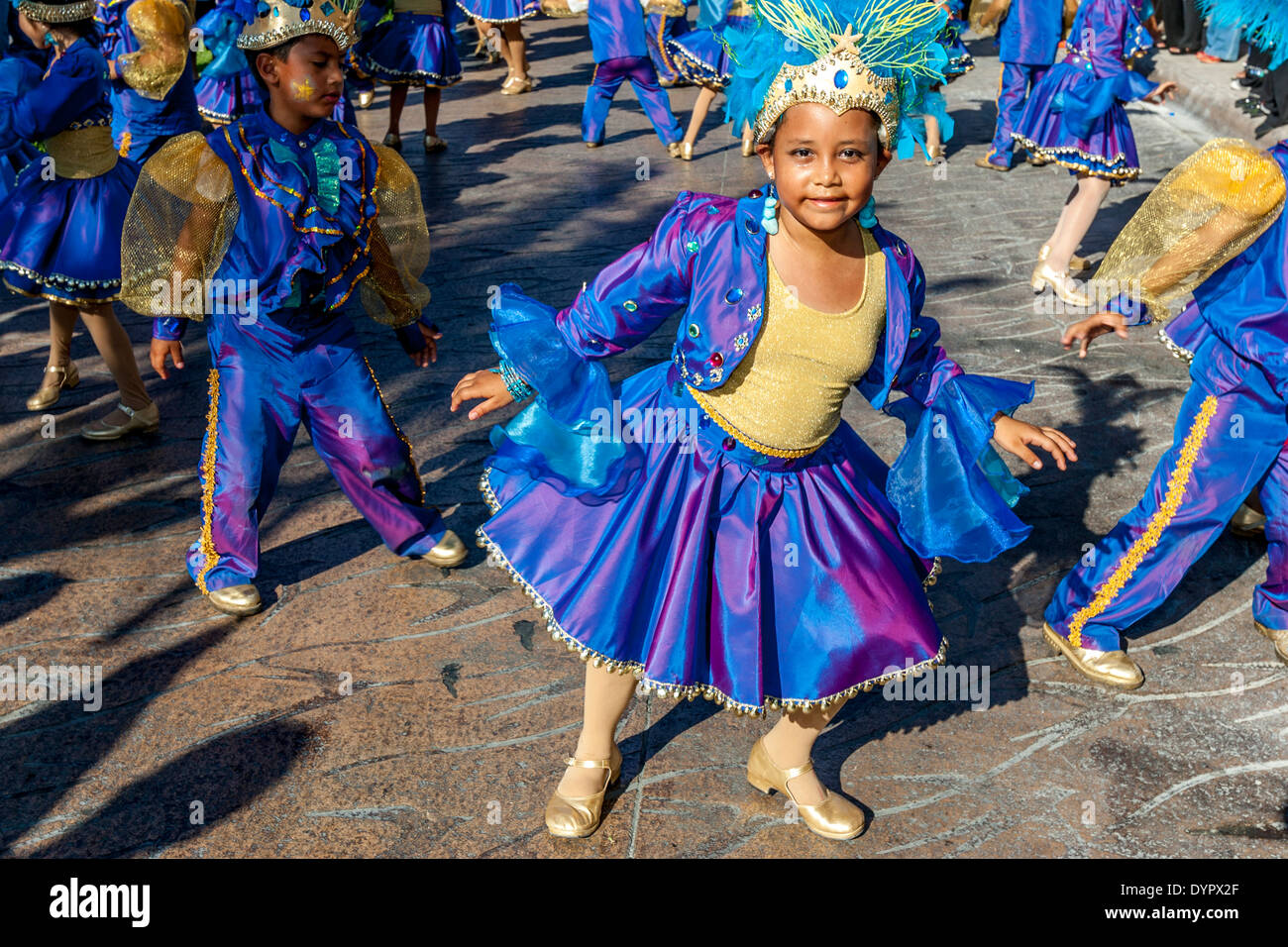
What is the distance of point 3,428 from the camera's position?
5.34 m

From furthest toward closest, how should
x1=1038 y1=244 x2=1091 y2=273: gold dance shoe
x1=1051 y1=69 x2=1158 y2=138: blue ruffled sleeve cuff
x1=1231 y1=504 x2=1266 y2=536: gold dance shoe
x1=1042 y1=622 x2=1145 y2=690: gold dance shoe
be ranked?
x1=1038 y1=244 x2=1091 y2=273: gold dance shoe, x1=1051 y1=69 x2=1158 y2=138: blue ruffled sleeve cuff, x1=1231 y1=504 x2=1266 y2=536: gold dance shoe, x1=1042 y1=622 x2=1145 y2=690: gold dance shoe

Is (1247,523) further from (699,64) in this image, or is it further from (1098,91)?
(699,64)

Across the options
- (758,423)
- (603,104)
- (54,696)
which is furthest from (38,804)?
(603,104)

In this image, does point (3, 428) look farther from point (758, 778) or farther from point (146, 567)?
point (758, 778)

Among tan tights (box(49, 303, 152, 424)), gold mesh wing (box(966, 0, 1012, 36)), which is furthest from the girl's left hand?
gold mesh wing (box(966, 0, 1012, 36))

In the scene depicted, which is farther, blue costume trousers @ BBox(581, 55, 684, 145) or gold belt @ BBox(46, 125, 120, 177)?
blue costume trousers @ BBox(581, 55, 684, 145)

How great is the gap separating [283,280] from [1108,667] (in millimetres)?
3013

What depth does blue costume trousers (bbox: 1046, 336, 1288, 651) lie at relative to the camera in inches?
137

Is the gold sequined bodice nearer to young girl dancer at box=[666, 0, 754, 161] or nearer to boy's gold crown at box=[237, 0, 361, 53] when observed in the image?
boy's gold crown at box=[237, 0, 361, 53]

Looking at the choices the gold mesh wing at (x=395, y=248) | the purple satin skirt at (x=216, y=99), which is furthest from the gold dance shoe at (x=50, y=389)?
the purple satin skirt at (x=216, y=99)

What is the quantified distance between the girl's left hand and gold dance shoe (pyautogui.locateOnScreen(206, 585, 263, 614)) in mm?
2672

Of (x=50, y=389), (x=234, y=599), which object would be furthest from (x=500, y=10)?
(x=234, y=599)

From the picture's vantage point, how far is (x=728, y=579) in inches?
111

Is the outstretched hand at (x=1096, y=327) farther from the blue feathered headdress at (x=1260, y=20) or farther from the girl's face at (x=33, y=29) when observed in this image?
the girl's face at (x=33, y=29)
